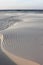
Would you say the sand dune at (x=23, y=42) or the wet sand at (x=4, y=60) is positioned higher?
the sand dune at (x=23, y=42)

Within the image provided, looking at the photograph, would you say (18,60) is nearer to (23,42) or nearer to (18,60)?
(18,60)

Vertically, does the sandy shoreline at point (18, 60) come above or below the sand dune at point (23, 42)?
below

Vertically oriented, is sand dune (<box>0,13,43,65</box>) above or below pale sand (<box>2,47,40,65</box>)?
above

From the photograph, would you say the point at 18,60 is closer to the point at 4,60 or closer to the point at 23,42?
the point at 4,60

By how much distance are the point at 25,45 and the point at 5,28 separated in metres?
0.39

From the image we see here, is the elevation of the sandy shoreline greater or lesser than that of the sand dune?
lesser

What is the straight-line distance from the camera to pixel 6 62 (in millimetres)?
1176

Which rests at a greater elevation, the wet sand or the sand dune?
the sand dune

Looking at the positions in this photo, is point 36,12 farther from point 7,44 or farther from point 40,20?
point 7,44

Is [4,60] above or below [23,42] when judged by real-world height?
below

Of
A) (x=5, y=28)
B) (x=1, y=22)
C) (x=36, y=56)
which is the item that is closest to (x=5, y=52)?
(x=36, y=56)

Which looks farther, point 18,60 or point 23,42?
point 23,42

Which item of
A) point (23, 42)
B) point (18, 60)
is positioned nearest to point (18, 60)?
point (18, 60)

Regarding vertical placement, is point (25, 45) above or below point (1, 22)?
below
